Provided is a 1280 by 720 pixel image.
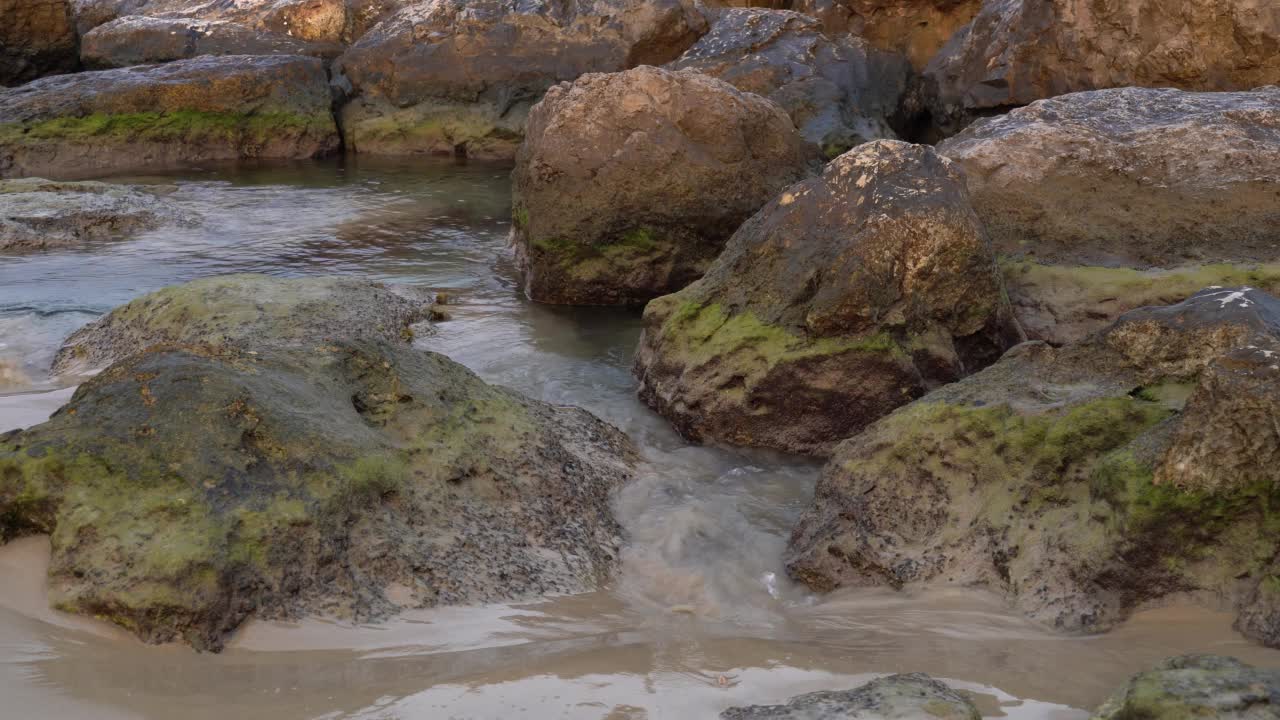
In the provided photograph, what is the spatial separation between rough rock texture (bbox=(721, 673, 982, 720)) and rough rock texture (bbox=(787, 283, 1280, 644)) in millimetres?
741

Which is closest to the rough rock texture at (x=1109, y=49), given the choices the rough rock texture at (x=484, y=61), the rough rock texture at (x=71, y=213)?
Answer: the rough rock texture at (x=484, y=61)

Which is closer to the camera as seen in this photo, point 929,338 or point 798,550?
point 798,550

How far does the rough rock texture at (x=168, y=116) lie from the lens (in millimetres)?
12266

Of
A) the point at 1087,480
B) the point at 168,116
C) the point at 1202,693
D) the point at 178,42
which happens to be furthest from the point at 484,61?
the point at 1202,693

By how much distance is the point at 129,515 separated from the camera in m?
3.37

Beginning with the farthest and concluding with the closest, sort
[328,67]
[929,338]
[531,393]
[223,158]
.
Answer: [328,67] < [223,158] < [531,393] < [929,338]

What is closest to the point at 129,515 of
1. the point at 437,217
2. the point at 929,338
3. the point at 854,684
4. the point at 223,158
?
the point at 854,684

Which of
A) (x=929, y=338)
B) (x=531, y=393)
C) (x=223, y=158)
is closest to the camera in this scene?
(x=929, y=338)

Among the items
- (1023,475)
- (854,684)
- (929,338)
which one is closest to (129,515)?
(854,684)

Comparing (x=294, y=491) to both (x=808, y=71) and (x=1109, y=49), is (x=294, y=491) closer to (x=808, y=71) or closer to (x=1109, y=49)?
(x=1109, y=49)

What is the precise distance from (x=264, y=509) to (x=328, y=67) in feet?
38.1

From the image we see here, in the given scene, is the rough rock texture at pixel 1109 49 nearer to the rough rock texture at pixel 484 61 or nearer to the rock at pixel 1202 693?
the rough rock texture at pixel 484 61

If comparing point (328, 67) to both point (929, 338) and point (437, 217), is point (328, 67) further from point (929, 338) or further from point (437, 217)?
point (929, 338)

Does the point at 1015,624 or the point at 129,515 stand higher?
the point at 129,515
